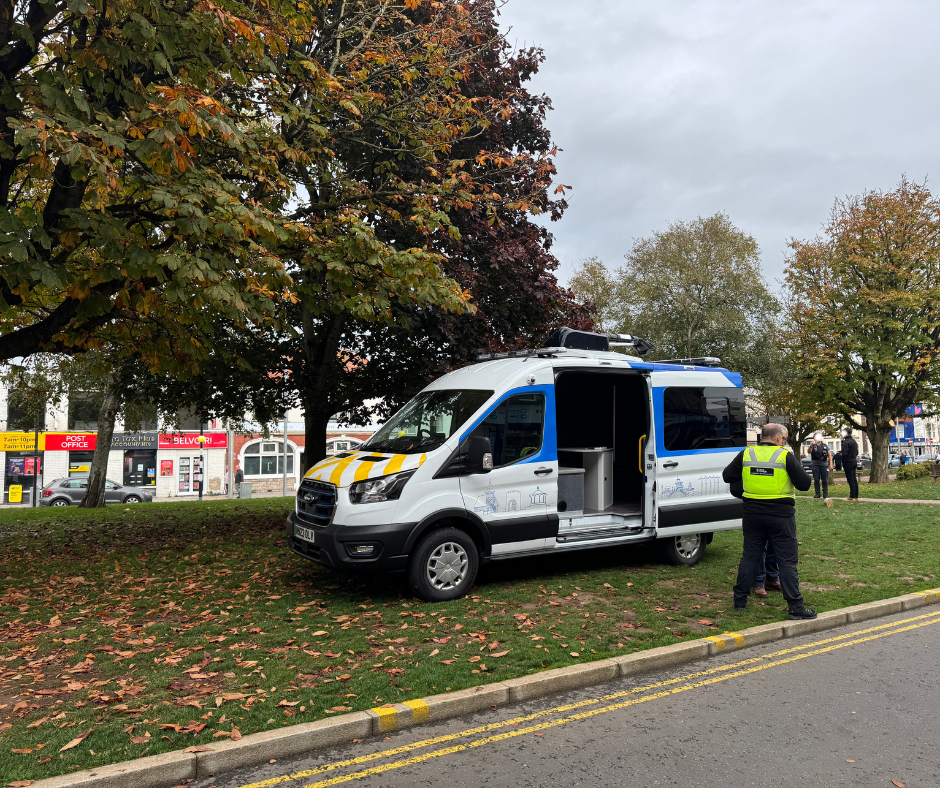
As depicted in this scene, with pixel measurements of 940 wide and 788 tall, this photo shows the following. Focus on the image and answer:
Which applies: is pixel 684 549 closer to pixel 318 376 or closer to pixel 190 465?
pixel 318 376

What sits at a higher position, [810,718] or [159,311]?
[159,311]

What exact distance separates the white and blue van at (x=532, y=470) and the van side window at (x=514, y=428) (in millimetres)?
14

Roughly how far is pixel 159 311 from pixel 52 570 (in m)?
A: 3.85

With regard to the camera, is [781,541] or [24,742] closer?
[24,742]

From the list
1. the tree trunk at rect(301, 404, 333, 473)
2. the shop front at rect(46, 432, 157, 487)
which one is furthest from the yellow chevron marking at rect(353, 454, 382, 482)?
the shop front at rect(46, 432, 157, 487)

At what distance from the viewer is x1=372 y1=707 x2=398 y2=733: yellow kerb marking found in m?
4.39

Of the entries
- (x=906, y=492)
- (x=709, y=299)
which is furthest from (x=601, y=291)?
(x=906, y=492)

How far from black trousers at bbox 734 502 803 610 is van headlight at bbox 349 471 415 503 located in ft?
11.4

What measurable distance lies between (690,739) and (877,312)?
1114 inches

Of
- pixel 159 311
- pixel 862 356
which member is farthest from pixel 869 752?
pixel 862 356

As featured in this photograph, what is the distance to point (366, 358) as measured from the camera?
46.9ft

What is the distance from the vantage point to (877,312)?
27.7m

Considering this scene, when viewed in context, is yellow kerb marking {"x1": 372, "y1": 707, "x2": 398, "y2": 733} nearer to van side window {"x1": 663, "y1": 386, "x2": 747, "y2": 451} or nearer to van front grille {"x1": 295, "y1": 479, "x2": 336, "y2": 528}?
van front grille {"x1": 295, "y1": 479, "x2": 336, "y2": 528}

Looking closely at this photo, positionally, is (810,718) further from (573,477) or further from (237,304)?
(237,304)
